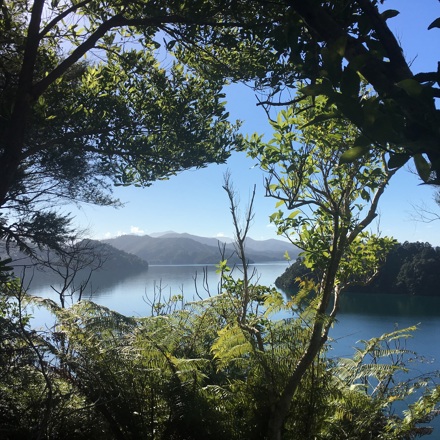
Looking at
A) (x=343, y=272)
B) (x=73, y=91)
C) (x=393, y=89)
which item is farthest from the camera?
(x=73, y=91)

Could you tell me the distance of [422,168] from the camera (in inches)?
18.1

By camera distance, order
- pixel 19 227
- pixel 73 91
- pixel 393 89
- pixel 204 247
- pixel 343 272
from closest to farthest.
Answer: pixel 393 89
pixel 343 272
pixel 73 91
pixel 19 227
pixel 204 247

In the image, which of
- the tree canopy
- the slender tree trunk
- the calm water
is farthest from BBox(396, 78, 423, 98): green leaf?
the calm water

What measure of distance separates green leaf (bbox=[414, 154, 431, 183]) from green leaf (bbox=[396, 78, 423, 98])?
7 cm

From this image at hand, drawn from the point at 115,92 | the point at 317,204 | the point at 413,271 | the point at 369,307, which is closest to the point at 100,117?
the point at 115,92

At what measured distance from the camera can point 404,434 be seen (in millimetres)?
2293

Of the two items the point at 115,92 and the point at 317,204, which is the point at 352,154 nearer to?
the point at 317,204

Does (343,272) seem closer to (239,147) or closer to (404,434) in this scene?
(404,434)

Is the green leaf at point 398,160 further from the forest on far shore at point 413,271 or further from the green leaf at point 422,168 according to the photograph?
the forest on far shore at point 413,271

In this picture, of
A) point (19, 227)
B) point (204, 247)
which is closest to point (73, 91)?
point (19, 227)

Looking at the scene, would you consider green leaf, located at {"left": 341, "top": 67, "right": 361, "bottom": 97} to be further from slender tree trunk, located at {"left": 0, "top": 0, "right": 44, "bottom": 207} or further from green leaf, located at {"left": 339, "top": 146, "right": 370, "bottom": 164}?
slender tree trunk, located at {"left": 0, "top": 0, "right": 44, "bottom": 207}

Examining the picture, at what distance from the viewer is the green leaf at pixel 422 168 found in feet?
1.49

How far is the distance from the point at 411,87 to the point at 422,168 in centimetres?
9

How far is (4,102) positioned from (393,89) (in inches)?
99.2
